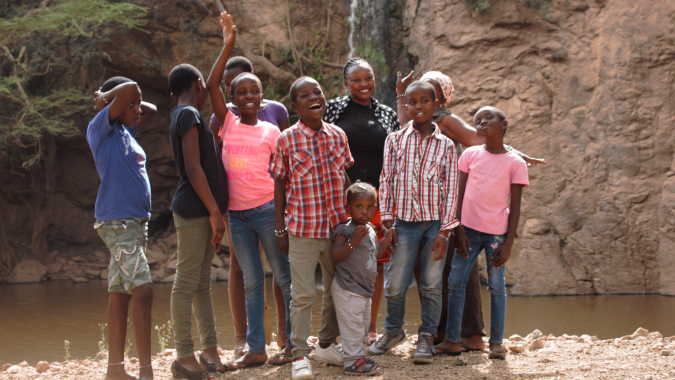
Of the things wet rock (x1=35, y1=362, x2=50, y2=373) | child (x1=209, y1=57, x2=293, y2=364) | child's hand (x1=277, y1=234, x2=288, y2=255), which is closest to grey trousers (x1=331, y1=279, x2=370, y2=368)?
child's hand (x1=277, y1=234, x2=288, y2=255)

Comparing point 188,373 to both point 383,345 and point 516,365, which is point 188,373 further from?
point 516,365

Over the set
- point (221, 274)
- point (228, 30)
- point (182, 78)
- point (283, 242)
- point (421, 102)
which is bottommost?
point (221, 274)

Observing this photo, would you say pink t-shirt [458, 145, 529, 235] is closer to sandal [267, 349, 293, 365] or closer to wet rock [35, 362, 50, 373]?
sandal [267, 349, 293, 365]

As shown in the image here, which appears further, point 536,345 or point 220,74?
point 536,345

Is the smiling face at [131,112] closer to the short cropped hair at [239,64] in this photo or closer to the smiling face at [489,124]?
the short cropped hair at [239,64]

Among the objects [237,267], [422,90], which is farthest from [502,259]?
[237,267]

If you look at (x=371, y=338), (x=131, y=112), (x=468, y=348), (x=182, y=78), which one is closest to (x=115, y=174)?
(x=131, y=112)

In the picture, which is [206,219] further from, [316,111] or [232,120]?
[316,111]

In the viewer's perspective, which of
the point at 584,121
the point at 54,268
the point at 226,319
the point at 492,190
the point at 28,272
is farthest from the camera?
the point at 54,268

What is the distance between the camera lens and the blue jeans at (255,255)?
308 centimetres

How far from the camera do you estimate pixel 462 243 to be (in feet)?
10.4

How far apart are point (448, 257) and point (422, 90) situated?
1098mm

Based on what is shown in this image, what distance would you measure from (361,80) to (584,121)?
6084 millimetres

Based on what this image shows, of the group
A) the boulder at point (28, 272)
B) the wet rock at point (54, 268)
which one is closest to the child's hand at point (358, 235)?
the boulder at point (28, 272)
